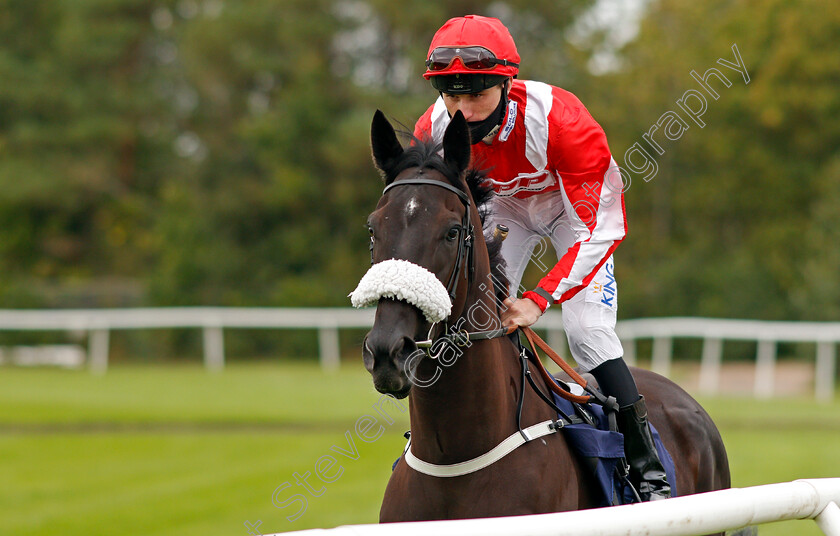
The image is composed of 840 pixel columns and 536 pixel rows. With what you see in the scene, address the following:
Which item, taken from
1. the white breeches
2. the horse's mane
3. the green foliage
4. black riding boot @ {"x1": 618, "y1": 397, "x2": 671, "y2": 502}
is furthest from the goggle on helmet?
the green foliage

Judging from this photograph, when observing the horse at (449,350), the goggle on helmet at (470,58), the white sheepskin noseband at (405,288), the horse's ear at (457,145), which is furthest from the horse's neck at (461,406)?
the goggle on helmet at (470,58)

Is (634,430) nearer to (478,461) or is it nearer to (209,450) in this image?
(478,461)

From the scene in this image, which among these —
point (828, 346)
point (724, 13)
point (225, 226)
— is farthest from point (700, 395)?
point (724, 13)

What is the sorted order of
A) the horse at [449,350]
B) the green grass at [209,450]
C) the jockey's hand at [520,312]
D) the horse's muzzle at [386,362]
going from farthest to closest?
1. the green grass at [209,450]
2. the jockey's hand at [520,312]
3. the horse at [449,350]
4. the horse's muzzle at [386,362]

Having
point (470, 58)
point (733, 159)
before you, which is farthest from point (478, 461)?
point (733, 159)

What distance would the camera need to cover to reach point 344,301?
2433 centimetres

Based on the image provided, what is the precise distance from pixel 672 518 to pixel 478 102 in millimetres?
1633

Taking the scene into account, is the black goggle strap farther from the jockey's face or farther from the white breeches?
the white breeches

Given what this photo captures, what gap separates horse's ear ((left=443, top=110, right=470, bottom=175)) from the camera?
2865 millimetres

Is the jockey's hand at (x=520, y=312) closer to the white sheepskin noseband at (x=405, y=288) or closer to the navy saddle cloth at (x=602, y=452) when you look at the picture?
the navy saddle cloth at (x=602, y=452)

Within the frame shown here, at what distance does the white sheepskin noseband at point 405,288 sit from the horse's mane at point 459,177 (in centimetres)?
43

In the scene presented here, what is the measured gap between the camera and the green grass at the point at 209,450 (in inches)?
259

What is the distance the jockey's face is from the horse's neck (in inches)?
26.2

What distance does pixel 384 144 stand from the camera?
115 inches
